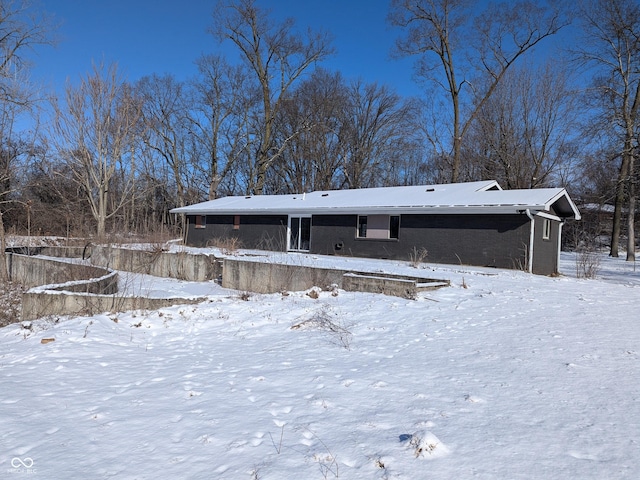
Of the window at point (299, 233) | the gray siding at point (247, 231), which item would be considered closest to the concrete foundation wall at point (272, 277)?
the window at point (299, 233)

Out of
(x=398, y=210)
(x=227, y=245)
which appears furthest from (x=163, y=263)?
(x=398, y=210)

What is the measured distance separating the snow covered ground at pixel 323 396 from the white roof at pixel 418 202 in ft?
28.4

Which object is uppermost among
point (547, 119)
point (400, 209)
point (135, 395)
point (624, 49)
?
point (624, 49)

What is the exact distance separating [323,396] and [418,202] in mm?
14243

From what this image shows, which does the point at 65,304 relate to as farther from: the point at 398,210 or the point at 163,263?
the point at 398,210

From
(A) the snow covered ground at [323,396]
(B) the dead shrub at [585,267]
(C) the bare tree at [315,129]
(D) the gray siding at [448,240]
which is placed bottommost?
(A) the snow covered ground at [323,396]

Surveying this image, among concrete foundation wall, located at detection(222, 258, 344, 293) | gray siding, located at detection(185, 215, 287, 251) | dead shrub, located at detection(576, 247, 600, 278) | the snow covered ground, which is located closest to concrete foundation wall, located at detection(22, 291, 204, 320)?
the snow covered ground

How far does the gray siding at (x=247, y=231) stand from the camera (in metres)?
20.9

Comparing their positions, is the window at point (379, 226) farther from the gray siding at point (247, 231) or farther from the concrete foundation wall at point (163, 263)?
the concrete foundation wall at point (163, 263)

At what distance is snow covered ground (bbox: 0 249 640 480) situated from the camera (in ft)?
8.15

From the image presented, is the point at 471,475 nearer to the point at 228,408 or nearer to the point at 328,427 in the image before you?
the point at 328,427

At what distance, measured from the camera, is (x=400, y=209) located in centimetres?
1675

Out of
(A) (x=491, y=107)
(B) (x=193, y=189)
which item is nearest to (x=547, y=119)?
(A) (x=491, y=107)

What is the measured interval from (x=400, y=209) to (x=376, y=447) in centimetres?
1460
